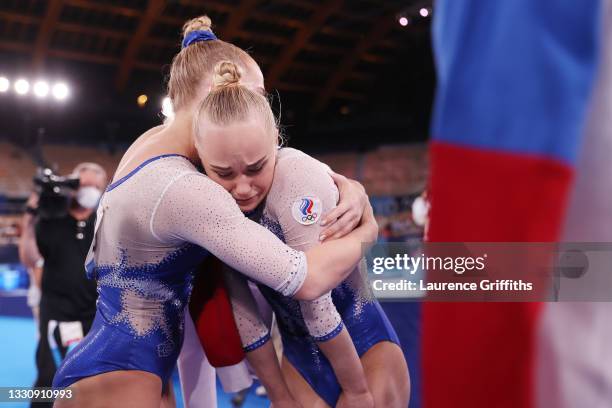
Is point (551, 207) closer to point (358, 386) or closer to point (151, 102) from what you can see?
point (358, 386)

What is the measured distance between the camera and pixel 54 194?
3178 millimetres

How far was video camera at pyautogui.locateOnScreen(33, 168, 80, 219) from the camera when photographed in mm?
3158

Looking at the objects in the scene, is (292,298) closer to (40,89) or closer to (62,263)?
(62,263)

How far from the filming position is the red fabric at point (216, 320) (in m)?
1.27

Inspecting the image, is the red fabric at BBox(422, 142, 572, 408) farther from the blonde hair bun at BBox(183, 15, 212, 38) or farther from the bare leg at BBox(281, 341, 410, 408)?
the blonde hair bun at BBox(183, 15, 212, 38)

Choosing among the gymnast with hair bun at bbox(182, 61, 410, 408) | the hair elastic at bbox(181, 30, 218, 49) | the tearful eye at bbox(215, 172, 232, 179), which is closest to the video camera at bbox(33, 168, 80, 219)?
the hair elastic at bbox(181, 30, 218, 49)

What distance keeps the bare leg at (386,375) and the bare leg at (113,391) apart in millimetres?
490

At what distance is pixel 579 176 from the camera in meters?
0.41

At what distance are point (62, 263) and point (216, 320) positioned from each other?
2.27m

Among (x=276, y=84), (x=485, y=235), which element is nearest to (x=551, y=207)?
(x=485, y=235)

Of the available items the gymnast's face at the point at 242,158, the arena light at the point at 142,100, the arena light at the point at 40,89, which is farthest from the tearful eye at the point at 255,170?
the arena light at the point at 142,100

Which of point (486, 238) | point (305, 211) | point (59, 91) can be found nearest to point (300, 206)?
point (305, 211)

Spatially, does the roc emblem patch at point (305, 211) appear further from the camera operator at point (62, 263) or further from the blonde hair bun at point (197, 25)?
the camera operator at point (62, 263)

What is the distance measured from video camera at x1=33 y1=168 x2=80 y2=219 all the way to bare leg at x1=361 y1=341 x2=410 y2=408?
235 centimetres
